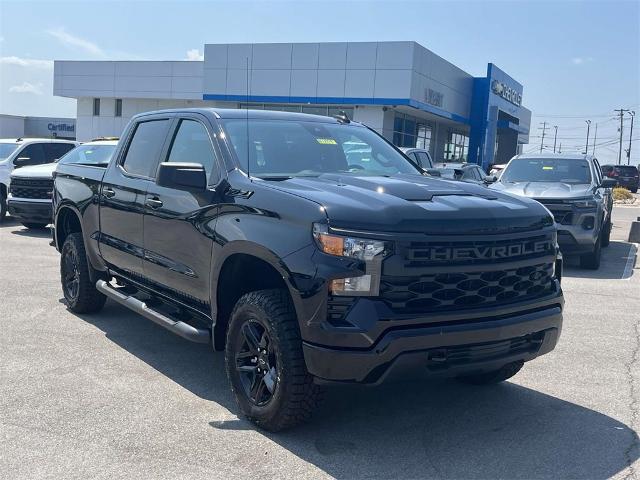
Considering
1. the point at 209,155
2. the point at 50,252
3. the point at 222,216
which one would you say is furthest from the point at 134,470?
the point at 50,252

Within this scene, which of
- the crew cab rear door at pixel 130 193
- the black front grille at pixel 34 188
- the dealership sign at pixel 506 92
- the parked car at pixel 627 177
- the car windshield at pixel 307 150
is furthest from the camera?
the parked car at pixel 627 177

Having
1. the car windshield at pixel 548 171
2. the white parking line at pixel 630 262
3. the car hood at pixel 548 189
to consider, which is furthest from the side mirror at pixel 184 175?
the car windshield at pixel 548 171

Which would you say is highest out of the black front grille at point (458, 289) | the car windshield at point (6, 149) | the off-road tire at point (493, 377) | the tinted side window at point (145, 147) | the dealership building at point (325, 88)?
the dealership building at point (325, 88)

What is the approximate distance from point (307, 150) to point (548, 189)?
7036 millimetres

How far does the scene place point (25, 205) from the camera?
520 inches

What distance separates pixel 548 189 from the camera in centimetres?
1106

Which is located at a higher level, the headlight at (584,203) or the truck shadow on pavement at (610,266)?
the headlight at (584,203)

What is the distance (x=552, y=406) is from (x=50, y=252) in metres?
8.68

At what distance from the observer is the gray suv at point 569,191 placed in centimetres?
1045

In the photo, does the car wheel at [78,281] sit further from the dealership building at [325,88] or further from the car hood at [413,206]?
the dealership building at [325,88]

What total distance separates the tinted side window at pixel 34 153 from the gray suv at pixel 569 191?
981 centimetres

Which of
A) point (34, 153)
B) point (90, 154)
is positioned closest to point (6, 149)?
point (34, 153)

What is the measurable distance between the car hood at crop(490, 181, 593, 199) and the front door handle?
6.58 metres

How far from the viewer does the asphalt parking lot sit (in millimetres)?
3750
